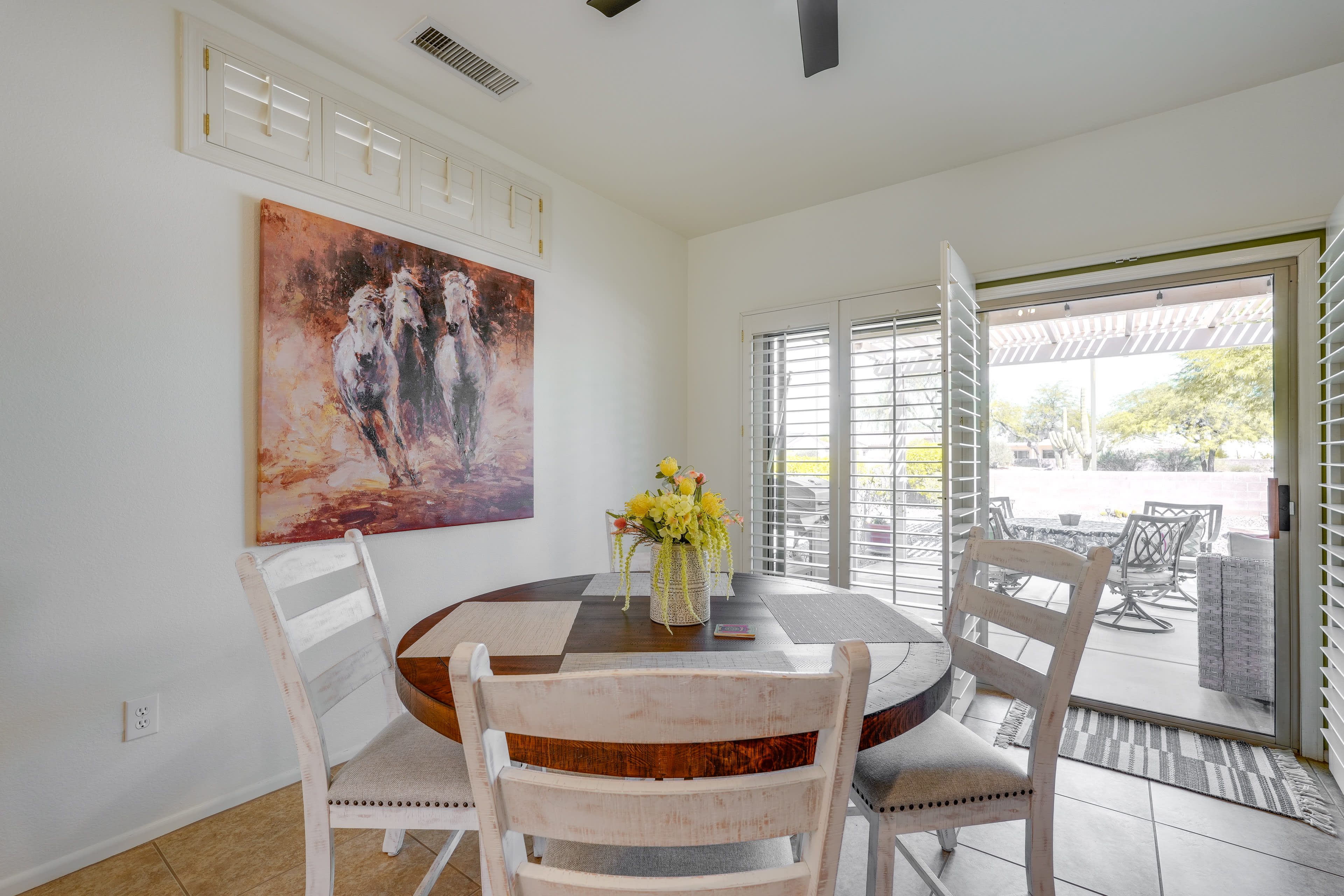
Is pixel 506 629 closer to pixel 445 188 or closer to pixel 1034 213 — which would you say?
pixel 445 188

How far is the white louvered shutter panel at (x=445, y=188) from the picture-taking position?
2.53 meters

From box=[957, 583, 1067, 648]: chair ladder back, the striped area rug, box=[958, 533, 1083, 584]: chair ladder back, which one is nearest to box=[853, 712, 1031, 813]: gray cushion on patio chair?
box=[957, 583, 1067, 648]: chair ladder back

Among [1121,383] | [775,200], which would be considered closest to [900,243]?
[775,200]

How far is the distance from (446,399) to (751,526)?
202 cm

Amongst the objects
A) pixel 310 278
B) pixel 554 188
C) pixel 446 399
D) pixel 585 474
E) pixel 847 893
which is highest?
pixel 554 188

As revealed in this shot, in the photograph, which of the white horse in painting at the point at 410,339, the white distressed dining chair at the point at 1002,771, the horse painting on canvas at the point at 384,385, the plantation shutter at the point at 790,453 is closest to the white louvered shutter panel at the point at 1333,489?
the white distressed dining chair at the point at 1002,771

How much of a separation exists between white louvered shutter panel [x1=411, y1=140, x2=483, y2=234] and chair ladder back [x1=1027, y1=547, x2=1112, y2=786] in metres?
2.64

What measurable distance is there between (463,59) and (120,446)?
1751mm

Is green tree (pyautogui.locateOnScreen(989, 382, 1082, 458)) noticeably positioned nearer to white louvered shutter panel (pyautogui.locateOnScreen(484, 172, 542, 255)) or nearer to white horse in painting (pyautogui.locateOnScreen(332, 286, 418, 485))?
white louvered shutter panel (pyautogui.locateOnScreen(484, 172, 542, 255))

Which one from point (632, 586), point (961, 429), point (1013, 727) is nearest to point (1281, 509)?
point (961, 429)

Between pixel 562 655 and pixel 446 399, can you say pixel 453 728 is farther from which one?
pixel 446 399

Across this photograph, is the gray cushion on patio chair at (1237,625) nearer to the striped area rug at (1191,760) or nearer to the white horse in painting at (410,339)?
the striped area rug at (1191,760)

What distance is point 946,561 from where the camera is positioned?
246cm

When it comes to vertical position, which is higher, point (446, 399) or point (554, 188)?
point (554, 188)
